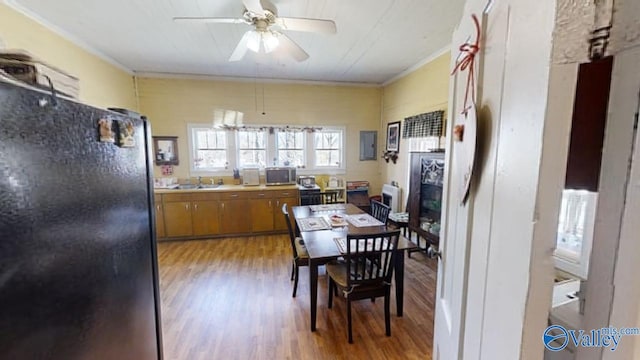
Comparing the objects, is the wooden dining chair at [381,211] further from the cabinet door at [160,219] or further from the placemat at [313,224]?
the cabinet door at [160,219]

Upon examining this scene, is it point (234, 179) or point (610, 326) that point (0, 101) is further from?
point (234, 179)

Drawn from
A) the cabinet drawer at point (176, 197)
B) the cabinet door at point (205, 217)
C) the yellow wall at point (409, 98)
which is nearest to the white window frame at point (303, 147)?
the cabinet door at point (205, 217)

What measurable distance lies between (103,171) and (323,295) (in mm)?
2337

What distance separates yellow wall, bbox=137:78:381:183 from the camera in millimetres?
4605

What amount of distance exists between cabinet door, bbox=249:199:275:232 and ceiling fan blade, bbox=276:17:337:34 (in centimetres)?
288

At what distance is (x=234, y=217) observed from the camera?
4.50 m

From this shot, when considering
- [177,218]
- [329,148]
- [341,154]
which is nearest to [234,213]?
[177,218]

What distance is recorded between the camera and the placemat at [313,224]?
105 inches

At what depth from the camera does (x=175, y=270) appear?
335cm

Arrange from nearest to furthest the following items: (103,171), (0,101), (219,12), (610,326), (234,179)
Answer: (610,326)
(0,101)
(103,171)
(219,12)
(234,179)

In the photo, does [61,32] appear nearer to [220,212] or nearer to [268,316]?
[220,212]

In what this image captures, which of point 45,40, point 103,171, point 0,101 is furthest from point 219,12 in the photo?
point 0,101

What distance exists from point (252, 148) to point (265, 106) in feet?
2.59

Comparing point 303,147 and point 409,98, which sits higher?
point 409,98
